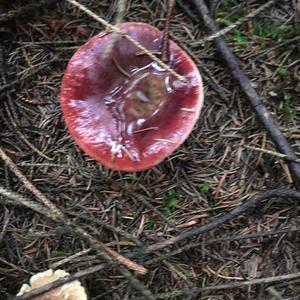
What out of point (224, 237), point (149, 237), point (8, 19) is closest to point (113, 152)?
point (149, 237)

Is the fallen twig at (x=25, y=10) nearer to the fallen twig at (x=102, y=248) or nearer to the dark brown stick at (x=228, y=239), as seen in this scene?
the fallen twig at (x=102, y=248)

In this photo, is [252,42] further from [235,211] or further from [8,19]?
[8,19]

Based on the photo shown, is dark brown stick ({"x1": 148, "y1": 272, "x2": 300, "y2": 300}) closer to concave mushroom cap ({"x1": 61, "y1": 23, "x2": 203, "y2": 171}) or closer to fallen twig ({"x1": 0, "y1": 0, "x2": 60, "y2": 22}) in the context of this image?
concave mushroom cap ({"x1": 61, "y1": 23, "x2": 203, "y2": 171})

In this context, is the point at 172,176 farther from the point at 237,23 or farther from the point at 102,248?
the point at 237,23

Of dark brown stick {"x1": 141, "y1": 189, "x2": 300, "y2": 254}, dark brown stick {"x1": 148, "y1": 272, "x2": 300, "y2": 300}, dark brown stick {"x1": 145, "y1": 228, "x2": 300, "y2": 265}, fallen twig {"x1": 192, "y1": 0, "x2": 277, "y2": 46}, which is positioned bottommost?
dark brown stick {"x1": 148, "y1": 272, "x2": 300, "y2": 300}

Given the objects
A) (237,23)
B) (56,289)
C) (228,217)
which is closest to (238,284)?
(228,217)

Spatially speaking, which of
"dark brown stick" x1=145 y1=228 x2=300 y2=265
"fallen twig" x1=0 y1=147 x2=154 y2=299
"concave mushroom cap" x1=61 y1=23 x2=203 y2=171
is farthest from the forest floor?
"concave mushroom cap" x1=61 y1=23 x2=203 y2=171
